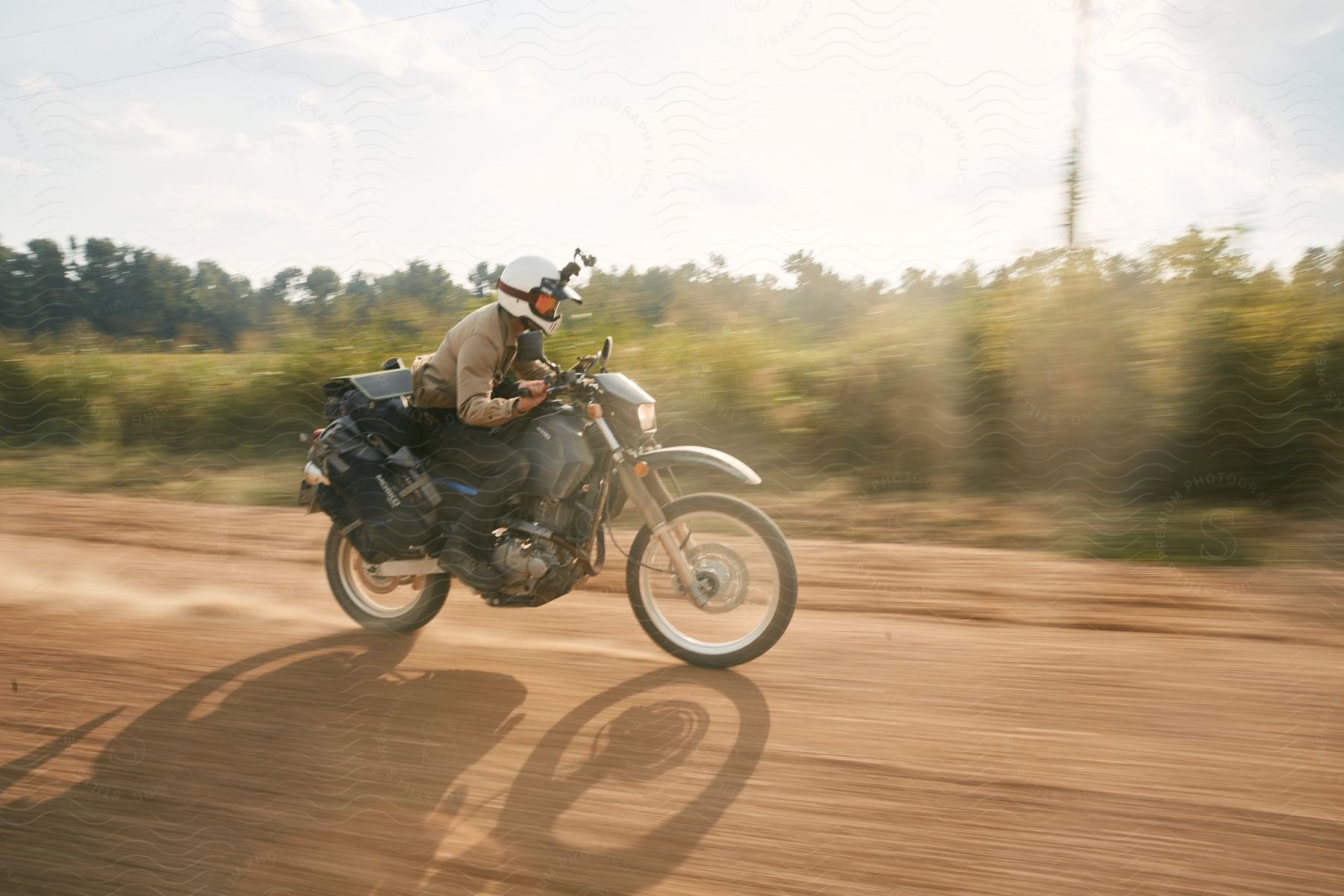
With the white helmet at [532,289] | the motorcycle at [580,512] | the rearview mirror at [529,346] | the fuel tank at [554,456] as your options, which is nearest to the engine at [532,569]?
the motorcycle at [580,512]

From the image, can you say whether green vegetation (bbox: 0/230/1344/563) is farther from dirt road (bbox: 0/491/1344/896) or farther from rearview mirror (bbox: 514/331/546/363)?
dirt road (bbox: 0/491/1344/896)

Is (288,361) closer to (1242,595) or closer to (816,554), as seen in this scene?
(816,554)

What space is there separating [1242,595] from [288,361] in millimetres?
9104

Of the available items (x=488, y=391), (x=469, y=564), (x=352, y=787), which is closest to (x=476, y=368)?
(x=488, y=391)

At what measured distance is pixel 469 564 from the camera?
4660 millimetres

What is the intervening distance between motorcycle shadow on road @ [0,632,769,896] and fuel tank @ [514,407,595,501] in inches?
35.1

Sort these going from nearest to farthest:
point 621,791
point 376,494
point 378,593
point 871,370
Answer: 1. point 621,791
2. point 376,494
3. point 378,593
4. point 871,370

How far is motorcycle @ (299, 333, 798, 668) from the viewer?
4434 millimetres

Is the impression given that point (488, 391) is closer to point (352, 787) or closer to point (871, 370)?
point (352, 787)

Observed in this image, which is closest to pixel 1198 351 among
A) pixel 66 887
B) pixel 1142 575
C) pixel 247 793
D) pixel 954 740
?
pixel 1142 575

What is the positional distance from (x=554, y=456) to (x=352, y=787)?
1663 mm

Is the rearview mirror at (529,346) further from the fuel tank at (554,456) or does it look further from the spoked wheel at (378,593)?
the spoked wheel at (378,593)

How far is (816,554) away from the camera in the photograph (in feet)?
21.2

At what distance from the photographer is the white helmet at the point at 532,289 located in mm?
4559
